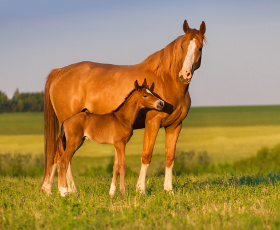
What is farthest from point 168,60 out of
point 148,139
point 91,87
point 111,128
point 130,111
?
point 111,128

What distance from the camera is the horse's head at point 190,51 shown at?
9922 mm

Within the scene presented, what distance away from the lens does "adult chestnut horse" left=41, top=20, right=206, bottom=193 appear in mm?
10289

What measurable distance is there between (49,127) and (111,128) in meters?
2.06

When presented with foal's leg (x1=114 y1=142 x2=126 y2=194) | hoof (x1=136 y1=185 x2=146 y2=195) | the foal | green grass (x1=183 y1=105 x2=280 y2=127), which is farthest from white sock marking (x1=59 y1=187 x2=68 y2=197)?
green grass (x1=183 y1=105 x2=280 y2=127)

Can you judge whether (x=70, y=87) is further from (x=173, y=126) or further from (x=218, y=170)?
(x=218, y=170)

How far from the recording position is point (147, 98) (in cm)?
993

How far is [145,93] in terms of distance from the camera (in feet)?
32.7

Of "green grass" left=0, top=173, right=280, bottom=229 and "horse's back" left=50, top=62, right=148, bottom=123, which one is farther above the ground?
"horse's back" left=50, top=62, right=148, bottom=123

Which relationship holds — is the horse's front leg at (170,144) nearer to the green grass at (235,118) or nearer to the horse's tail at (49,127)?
the horse's tail at (49,127)

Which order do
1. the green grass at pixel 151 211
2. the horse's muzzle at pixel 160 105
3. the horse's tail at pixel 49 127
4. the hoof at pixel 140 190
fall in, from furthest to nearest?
the horse's tail at pixel 49 127
the hoof at pixel 140 190
the horse's muzzle at pixel 160 105
the green grass at pixel 151 211

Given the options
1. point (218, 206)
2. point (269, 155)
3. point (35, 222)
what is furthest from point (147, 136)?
point (269, 155)

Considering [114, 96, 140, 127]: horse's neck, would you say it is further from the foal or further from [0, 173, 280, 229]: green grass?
[0, 173, 280, 229]: green grass

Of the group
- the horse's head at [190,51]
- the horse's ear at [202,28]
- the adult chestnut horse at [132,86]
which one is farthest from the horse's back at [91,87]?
the horse's ear at [202,28]

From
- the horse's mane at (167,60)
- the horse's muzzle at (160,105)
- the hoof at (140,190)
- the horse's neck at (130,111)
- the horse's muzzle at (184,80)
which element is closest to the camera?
the horse's muzzle at (160,105)
